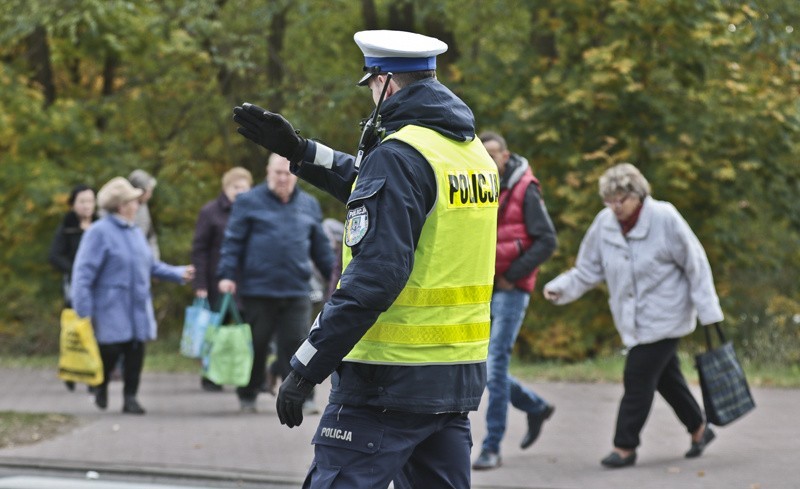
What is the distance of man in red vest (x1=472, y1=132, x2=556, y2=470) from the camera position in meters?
8.02

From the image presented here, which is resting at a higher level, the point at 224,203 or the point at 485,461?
the point at 224,203

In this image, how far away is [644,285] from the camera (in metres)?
7.95

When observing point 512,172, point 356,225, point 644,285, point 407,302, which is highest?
point 356,225

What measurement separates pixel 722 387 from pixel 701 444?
501 millimetres

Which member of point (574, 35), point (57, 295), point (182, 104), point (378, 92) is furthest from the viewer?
point (182, 104)

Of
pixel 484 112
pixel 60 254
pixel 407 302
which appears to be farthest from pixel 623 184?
pixel 484 112

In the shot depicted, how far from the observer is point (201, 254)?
1202 cm

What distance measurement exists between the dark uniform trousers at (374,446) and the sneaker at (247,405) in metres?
6.36

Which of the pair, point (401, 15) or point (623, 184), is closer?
point (623, 184)

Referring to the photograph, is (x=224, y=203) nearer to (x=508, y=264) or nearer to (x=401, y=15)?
(x=508, y=264)

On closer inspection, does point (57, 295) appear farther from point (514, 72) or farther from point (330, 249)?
point (330, 249)

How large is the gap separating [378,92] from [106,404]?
6.74 metres

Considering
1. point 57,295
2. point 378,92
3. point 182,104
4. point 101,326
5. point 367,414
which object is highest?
point 378,92

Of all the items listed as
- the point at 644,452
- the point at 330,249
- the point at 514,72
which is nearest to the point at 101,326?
the point at 330,249
